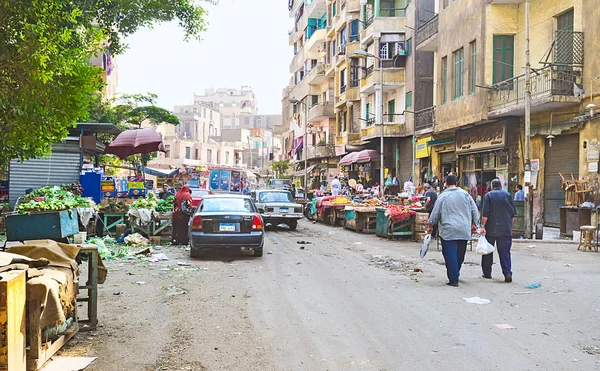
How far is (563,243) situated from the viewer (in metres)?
17.0

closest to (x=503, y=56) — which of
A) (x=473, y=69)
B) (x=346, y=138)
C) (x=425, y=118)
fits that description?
(x=473, y=69)

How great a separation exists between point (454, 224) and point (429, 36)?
21064mm

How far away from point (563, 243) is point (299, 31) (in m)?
52.8

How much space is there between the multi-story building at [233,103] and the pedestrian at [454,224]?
122885mm

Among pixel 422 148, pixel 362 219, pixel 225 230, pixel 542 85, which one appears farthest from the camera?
pixel 422 148

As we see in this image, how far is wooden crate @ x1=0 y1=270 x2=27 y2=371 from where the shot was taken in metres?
4.09

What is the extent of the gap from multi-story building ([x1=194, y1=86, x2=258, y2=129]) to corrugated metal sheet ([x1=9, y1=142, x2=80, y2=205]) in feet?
368

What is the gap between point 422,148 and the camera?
31.8 meters

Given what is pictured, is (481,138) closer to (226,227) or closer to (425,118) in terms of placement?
(425,118)

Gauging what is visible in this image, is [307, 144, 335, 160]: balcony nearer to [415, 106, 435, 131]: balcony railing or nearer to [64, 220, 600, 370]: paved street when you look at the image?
[415, 106, 435, 131]: balcony railing

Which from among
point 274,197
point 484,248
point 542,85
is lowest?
point 484,248

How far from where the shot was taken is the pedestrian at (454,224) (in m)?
9.55

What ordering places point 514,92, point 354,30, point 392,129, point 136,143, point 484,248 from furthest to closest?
point 354,30 < point 392,129 < point 514,92 < point 136,143 < point 484,248

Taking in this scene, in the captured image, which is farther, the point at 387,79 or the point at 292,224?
the point at 387,79
